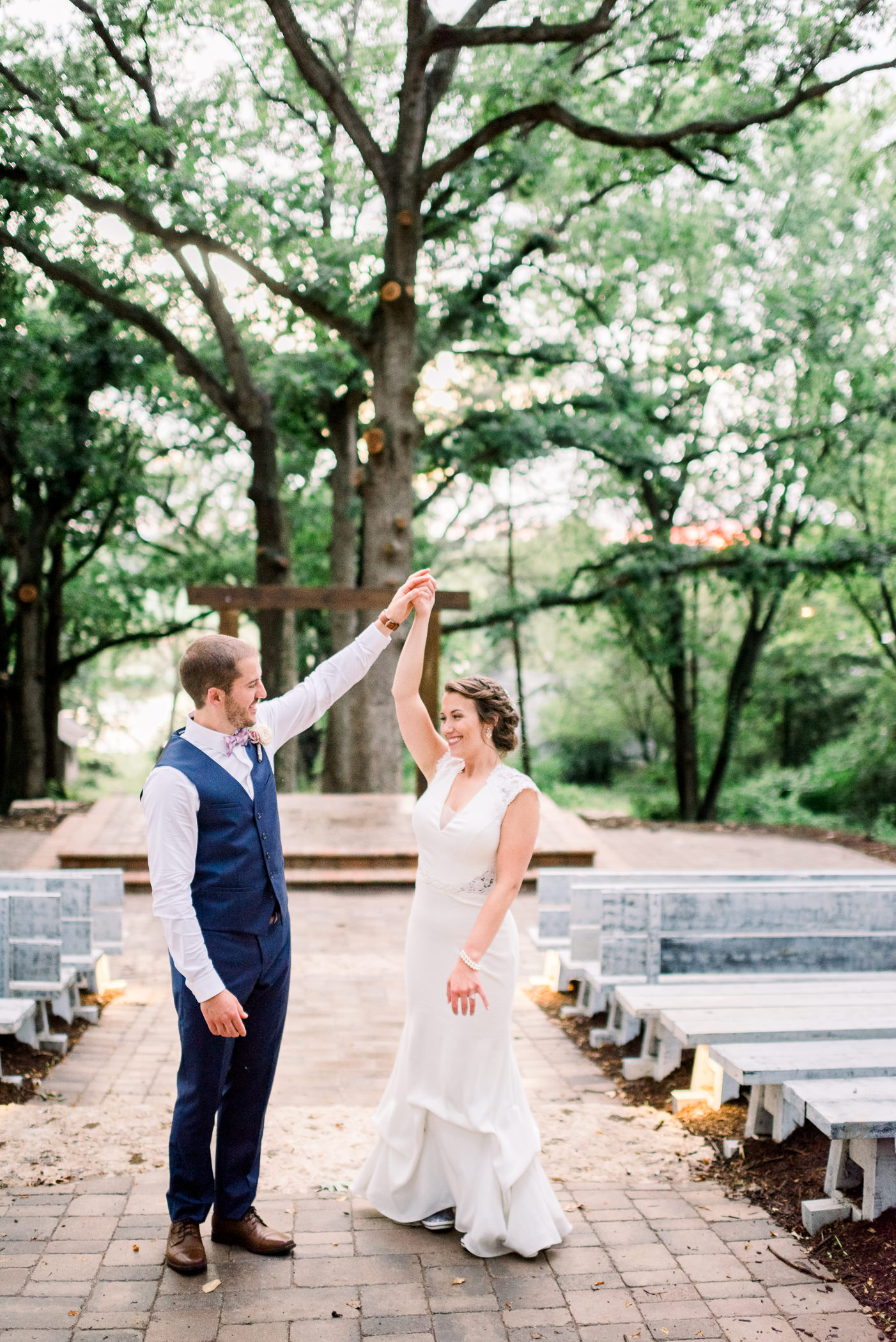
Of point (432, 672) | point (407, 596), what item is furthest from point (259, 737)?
point (432, 672)

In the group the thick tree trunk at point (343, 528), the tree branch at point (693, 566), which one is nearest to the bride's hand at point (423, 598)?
the tree branch at point (693, 566)

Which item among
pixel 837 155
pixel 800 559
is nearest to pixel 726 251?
pixel 837 155

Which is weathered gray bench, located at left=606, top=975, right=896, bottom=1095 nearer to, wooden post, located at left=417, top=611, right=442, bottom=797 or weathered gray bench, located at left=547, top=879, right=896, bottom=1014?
weathered gray bench, located at left=547, top=879, right=896, bottom=1014

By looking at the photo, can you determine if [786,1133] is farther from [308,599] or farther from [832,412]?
[832,412]

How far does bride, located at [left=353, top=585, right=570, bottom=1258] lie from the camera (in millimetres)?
3463

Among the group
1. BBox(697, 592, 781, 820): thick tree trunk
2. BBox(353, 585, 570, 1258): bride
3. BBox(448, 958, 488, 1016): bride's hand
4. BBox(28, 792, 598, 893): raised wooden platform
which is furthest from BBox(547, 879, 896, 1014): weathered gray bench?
BBox(697, 592, 781, 820): thick tree trunk

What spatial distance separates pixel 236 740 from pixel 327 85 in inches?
442

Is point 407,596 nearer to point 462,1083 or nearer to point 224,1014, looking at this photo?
point 224,1014

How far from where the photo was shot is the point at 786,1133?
4.13m

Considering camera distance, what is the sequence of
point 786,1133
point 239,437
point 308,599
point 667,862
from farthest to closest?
1. point 239,437
2. point 667,862
3. point 308,599
4. point 786,1133

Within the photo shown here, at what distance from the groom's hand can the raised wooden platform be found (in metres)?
7.14

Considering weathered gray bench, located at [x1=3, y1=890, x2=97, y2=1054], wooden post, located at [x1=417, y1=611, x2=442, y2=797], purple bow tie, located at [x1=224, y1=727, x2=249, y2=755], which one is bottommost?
weathered gray bench, located at [x1=3, y1=890, x2=97, y2=1054]

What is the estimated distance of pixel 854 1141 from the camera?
3.64 m

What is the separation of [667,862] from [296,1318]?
8.97 metres
